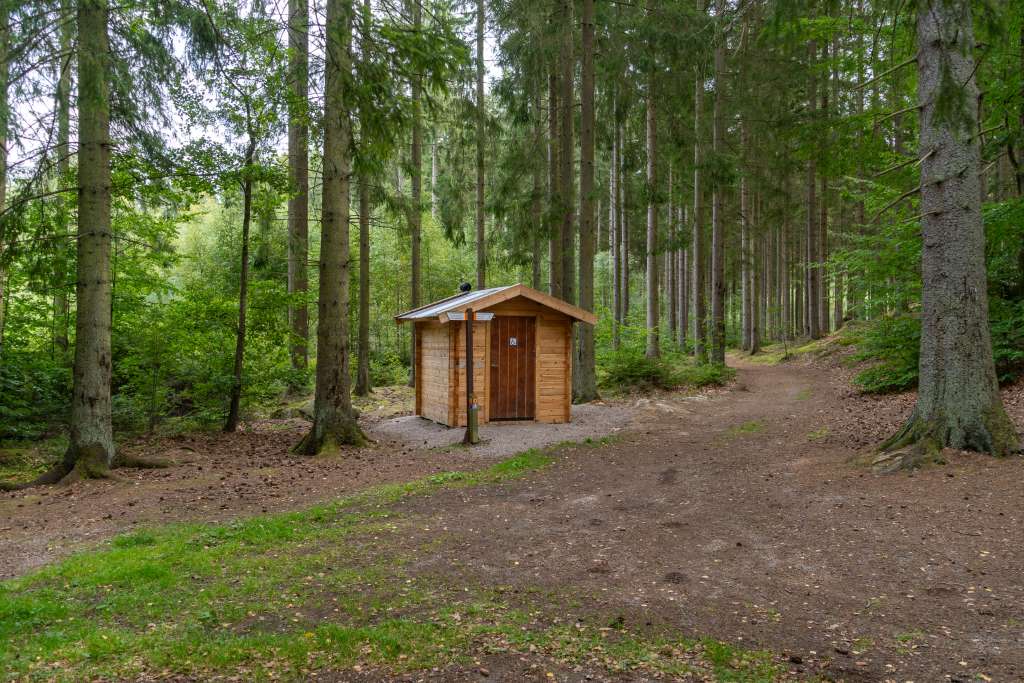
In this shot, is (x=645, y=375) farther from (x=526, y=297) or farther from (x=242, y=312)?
(x=242, y=312)

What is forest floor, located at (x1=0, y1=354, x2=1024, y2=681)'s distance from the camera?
3.13 meters

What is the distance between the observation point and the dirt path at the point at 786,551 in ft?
10.7

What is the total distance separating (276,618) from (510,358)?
7.99 metres

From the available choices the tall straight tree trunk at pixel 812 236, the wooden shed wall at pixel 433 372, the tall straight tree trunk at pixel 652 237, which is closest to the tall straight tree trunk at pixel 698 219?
the tall straight tree trunk at pixel 652 237

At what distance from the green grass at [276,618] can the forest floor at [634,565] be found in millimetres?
20

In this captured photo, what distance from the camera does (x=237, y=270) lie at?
1541 cm

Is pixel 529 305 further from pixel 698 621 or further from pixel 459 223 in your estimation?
pixel 698 621

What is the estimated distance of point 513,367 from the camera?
1144 centimetres

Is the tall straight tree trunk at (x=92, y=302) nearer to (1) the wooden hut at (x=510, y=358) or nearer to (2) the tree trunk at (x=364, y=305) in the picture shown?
(1) the wooden hut at (x=510, y=358)

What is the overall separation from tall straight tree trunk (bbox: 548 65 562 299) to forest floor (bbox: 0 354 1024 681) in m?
6.69

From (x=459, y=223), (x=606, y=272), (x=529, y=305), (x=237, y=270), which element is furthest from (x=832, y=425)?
(x=606, y=272)

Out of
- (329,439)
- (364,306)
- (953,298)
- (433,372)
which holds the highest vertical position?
(364,306)

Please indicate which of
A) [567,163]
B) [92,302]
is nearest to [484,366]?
[567,163]

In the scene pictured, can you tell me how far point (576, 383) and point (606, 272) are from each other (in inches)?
671
